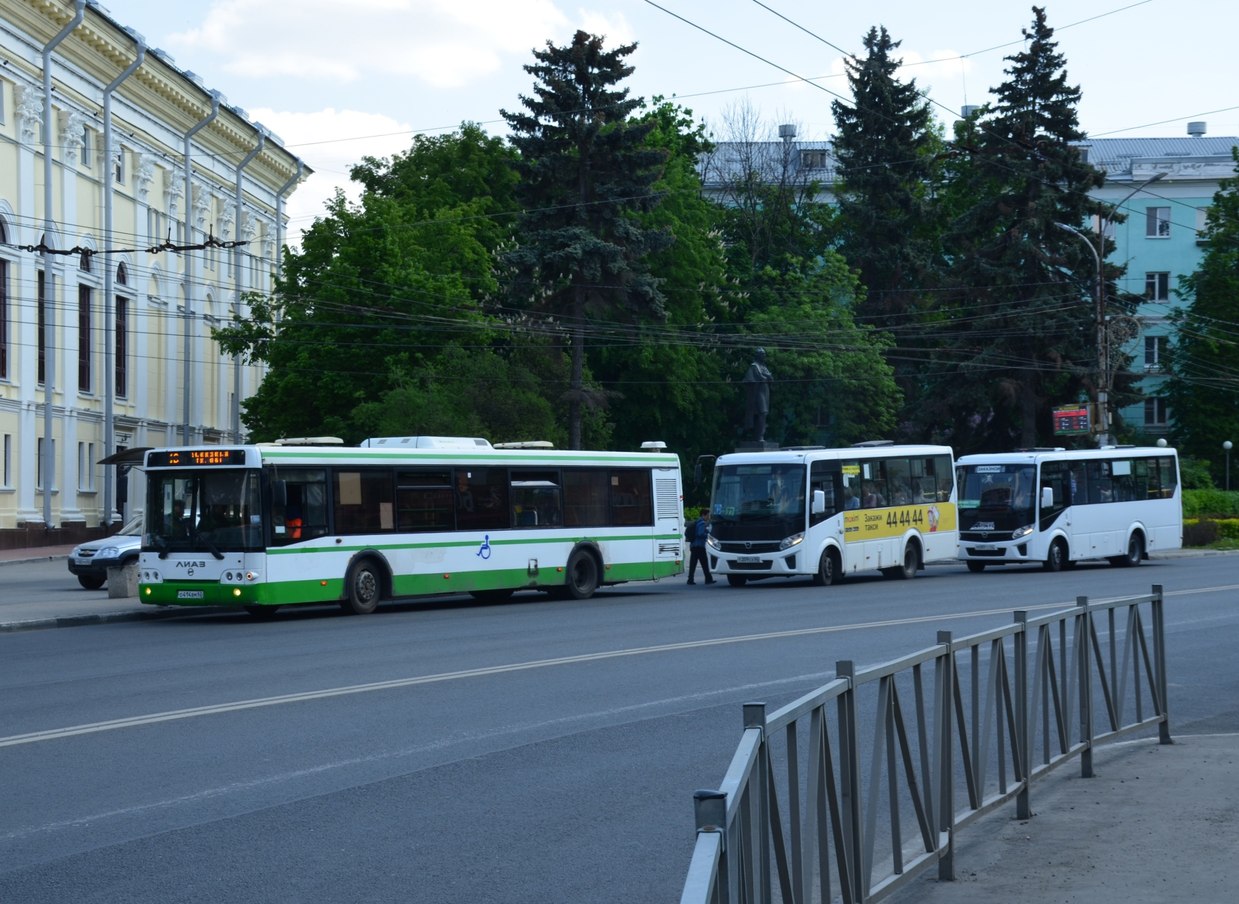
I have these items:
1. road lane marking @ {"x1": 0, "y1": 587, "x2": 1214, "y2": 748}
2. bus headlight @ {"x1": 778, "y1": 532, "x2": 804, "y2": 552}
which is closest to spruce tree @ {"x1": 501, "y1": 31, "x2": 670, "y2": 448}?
bus headlight @ {"x1": 778, "y1": 532, "x2": 804, "y2": 552}

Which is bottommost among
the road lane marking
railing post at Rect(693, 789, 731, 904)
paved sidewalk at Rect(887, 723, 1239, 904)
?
paved sidewalk at Rect(887, 723, 1239, 904)

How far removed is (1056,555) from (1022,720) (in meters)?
32.4

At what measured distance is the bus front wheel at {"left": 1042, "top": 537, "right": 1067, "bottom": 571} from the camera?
39688 millimetres

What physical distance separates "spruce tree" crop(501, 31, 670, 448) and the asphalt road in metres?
28.4

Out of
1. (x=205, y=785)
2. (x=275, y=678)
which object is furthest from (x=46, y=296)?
(x=205, y=785)

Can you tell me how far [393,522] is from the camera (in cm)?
2641

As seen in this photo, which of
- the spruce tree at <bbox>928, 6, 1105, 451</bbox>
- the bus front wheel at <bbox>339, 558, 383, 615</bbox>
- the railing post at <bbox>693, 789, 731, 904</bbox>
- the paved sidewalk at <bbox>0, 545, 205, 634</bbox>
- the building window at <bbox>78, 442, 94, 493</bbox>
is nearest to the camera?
the railing post at <bbox>693, 789, 731, 904</bbox>

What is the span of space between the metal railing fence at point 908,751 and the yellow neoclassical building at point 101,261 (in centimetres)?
3486

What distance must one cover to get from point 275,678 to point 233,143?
190 feet

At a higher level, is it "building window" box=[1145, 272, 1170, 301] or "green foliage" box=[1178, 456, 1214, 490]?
"building window" box=[1145, 272, 1170, 301]

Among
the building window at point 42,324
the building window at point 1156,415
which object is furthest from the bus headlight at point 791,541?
the building window at point 1156,415

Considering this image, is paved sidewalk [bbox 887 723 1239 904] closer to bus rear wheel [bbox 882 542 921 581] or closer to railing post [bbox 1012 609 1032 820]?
railing post [bbox 1012 609 1032 820]

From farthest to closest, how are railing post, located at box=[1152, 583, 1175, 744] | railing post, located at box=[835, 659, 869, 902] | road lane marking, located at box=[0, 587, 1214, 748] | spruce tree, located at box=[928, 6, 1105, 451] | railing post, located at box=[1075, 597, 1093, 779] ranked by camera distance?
spruce tree, located at box=[928, 6, 1105, 451] → road lane marking, located at box=[0, 587, 1214, 748] → railing post, located at box=[1152, 583, 1175, 744] → railing post, located at box=[1075, 597, 1093, 779] → railing post, located at box=[835, 659, 869, 902]

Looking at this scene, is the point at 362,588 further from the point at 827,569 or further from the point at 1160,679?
the point at 1160,679
